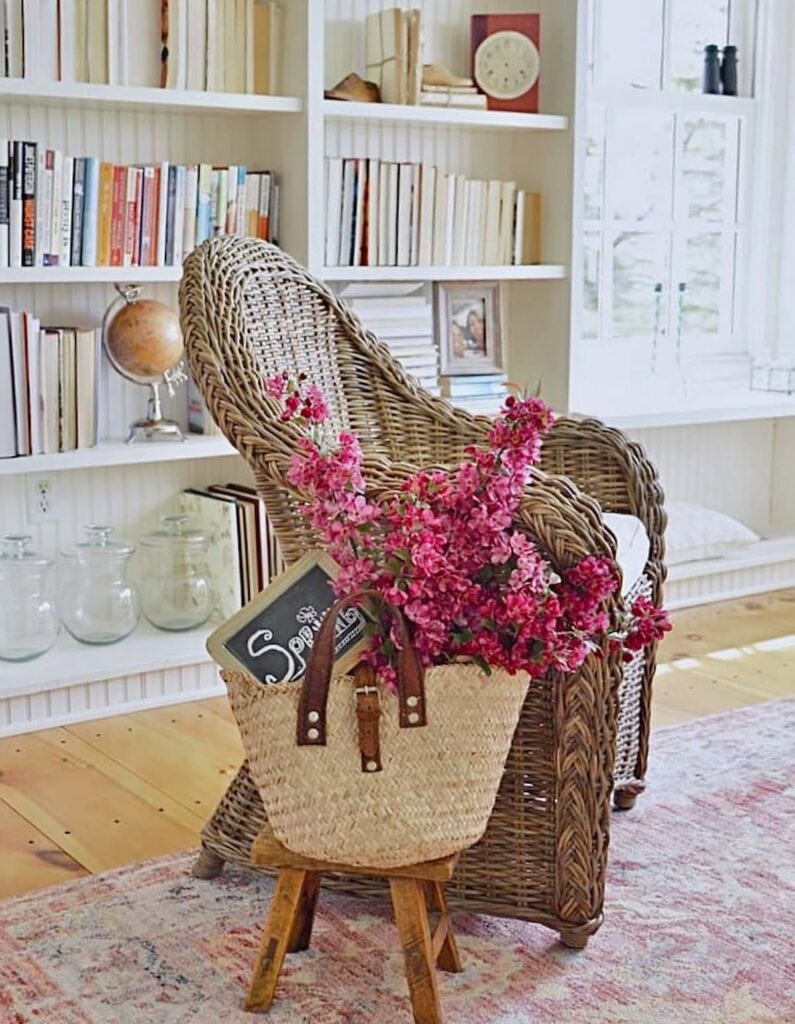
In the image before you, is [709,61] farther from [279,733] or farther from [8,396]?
[279,733]

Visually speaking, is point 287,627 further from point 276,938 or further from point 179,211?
point 179,211

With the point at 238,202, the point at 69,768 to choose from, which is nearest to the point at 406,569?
the point at 69,768

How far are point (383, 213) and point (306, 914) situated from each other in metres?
1.92

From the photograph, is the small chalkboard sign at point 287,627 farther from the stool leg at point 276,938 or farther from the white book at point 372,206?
the white book at point 372,206

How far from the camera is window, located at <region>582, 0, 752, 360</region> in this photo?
13.8 feet

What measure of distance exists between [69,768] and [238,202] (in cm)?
126

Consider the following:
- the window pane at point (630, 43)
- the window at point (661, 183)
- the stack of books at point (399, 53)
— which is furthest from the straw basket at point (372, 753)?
the window pane at point (630, 43)

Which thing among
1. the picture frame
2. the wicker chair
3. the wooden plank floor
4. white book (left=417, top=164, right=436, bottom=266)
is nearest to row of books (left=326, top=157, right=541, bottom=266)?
white book (left=417, top=164, right=436, bottom=266)

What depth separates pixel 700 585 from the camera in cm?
412

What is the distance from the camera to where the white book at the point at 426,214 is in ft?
11.7

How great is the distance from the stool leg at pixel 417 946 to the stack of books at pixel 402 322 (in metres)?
1.89

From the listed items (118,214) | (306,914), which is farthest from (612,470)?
(118,214)

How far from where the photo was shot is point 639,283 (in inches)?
171

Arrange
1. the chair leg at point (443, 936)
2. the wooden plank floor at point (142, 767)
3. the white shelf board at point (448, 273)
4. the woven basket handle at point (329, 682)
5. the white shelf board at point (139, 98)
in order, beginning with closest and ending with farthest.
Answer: the woven basket handle at point (329, 682)
the chair leg at point (443, 936)
the wooden plank floor at point (142, 767)
the white shelf board at point (139, 98)
the white shelf board at point (448, 273)
